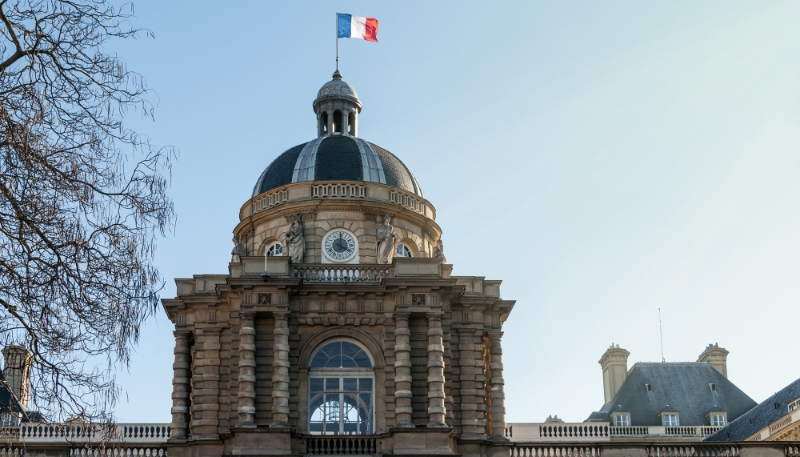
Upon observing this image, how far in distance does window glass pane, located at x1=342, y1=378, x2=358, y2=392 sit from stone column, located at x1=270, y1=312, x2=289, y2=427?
2.03m

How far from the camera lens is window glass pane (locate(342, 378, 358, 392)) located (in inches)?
1531

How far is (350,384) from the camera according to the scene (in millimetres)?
38938

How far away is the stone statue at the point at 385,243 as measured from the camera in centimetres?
4206

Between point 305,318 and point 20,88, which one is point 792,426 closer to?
point 305,318

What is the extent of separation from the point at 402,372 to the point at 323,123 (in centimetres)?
1437

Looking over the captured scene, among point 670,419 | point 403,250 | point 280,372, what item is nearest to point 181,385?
point 280,372

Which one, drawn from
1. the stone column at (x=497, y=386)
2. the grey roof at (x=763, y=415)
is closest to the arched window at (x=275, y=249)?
the stone column at (x=497, y=386)

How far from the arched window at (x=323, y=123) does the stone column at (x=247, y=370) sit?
12.2 metres

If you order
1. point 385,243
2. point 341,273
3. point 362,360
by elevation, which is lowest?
point 362,360

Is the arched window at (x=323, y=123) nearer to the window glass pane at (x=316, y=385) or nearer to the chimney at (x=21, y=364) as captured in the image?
the window glass pane at (x=316, y=385)

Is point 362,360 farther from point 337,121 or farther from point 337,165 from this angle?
point 337,121

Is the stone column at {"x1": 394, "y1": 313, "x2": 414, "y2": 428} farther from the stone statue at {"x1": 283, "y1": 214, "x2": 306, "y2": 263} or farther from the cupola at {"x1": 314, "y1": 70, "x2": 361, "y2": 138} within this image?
the cupola at {"x1": 314, "y1": 70, "x2": 361, "y2": 138}

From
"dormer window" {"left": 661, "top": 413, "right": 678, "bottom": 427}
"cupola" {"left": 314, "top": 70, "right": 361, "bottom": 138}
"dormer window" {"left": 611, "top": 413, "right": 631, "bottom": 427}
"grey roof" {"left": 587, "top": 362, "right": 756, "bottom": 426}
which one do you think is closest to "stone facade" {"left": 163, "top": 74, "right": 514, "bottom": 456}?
"cupola" {"left": 314, "top": 70, "right": 361, "bottom": 138}

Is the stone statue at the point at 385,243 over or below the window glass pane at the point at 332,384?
over
